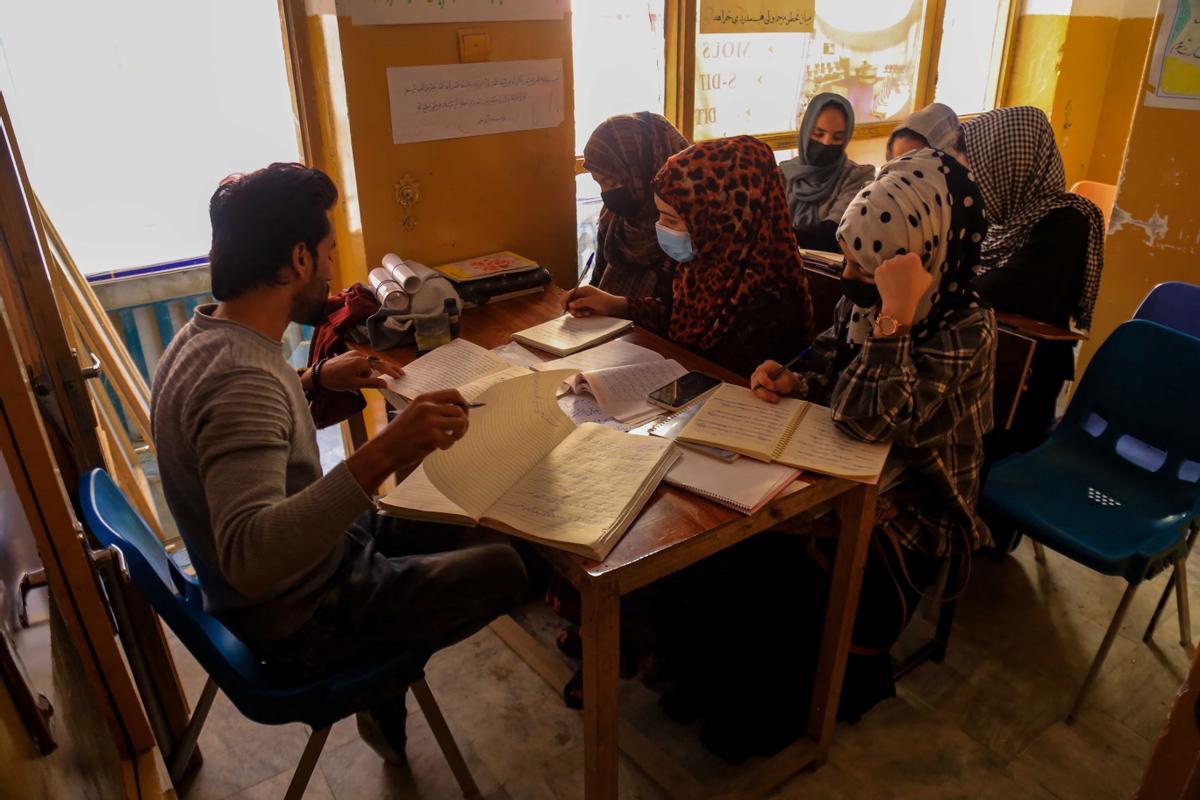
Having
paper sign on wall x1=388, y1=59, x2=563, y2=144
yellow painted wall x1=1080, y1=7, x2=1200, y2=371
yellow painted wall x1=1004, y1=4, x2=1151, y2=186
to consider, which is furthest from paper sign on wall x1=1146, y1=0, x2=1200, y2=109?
paper sign on wall x1=388, y1=59, x2=563, y2=144

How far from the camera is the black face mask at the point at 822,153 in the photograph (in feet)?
10.6

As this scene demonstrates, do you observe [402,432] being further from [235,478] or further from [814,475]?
[814,475]

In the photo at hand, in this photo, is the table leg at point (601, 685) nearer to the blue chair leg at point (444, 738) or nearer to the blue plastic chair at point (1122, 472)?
the blue chair leg at point (444, 738)

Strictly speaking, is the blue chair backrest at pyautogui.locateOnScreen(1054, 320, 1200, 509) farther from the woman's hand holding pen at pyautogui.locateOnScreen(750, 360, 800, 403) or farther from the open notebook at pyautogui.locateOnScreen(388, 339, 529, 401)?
the open notebook at pyautogui.locateOnScreen(388, 339, 529, 401)

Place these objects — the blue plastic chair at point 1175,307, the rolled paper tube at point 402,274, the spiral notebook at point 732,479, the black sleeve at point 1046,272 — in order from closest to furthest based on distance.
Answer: the spiral notebook at point 732,479 → the rolled paper tube at point 402,274 → the blue plastic chair at point 1175,307 → the black sleeve at point 1046,272

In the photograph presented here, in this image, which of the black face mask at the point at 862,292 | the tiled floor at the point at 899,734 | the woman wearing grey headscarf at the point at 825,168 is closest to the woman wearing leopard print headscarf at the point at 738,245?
the black face mask at the point at 862,292

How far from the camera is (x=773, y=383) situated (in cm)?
171

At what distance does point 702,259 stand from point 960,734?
4.31 feet

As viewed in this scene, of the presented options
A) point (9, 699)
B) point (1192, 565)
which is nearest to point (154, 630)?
point (9, 699)

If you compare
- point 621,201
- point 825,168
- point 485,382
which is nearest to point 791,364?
point 485,382

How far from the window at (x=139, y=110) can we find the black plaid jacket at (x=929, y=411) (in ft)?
6.22

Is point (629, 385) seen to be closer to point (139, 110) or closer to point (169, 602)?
point (169, 602)

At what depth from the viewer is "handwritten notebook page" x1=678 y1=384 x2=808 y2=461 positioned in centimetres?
150

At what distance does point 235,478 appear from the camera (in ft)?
3.61
